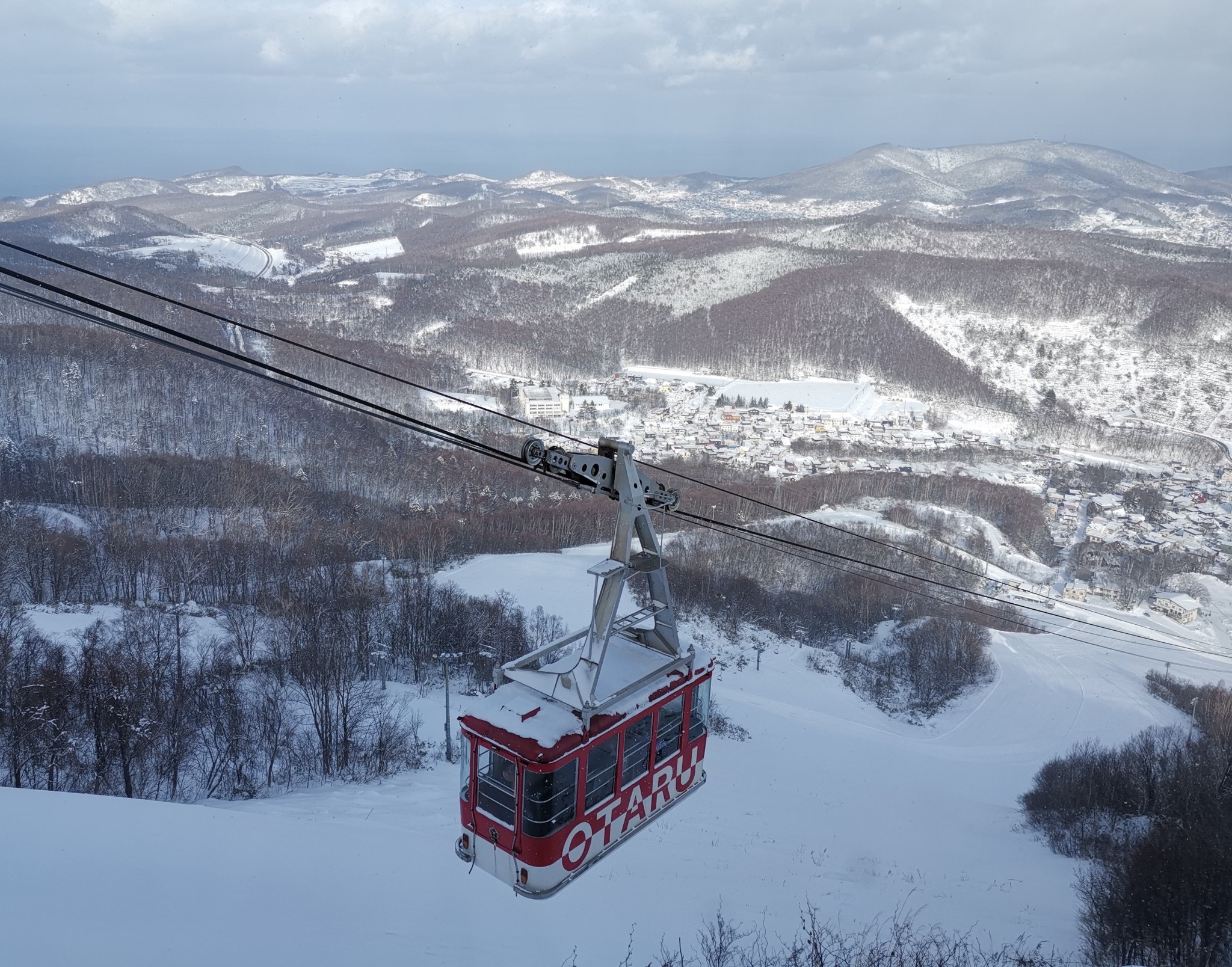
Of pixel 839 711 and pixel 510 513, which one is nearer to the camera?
pixel 839 711

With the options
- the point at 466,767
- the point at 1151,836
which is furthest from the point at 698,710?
the point at 1151,836

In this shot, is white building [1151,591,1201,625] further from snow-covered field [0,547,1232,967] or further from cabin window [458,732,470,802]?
cabin window [458,732,470,802]

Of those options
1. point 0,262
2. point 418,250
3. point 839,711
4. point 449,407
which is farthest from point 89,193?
point 839,711

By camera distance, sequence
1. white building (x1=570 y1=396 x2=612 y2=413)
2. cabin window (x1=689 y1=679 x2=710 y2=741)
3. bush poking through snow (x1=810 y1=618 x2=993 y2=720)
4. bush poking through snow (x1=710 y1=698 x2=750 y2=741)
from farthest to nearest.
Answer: white building (x1=570 y1=396 x2=612 y2=413) < bush poking through snow (x1=810 y1=618 x2=993 y2=720) < bush poking through snow (x1=710 y1=698 x2=750 y2=741) < cabin window (x1=689 y1=679 x2=710 y2=741)

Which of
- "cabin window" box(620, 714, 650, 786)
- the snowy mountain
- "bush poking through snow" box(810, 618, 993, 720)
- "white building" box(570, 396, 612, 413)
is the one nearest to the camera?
"cabin window" box(620, 714, 650, 786)

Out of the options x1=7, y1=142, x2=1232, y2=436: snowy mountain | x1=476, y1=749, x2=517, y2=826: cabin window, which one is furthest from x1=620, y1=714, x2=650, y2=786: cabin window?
x1=7, y1=142, x2=1232, y2=436: snowy mountain

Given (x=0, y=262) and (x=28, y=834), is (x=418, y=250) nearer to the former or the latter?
(x=0, y=262)

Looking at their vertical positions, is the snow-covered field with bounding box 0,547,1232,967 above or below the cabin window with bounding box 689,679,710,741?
below

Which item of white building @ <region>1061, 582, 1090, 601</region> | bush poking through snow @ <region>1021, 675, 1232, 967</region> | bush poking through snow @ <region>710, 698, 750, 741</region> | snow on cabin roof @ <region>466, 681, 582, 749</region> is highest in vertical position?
snow on cabin roof @ <region>466, 681, 582, 749</region>
